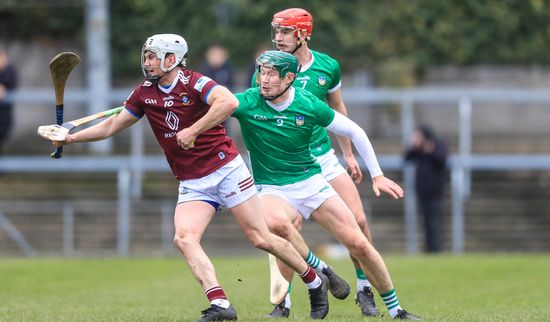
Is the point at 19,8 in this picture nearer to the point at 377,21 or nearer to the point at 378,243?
the point at 377,21

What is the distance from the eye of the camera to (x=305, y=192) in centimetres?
1094

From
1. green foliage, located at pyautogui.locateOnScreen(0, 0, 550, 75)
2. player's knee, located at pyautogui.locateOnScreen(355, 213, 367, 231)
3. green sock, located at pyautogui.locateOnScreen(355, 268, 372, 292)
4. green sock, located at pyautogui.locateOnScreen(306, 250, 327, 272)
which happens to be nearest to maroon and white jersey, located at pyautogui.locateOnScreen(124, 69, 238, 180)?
green sock, located at pyautogui.locateOnScreen(306, 250, 327, 272)

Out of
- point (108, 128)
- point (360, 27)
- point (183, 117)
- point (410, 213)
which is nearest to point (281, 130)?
point (183, 117)

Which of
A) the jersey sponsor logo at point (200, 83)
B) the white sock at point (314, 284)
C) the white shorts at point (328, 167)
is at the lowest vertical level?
the white sock at point (314, 284)

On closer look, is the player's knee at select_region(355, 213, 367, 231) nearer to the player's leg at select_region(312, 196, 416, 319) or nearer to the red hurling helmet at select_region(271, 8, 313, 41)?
the player's leg at select_region(312, 196, 416, 319)

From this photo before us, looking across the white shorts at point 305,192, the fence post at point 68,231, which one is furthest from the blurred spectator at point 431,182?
the white shorts at point 305,192

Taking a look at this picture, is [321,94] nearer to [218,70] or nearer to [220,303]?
[220,303]

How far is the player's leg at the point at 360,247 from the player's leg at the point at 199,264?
117 centimetres

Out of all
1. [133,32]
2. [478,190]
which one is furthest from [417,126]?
[133,32]

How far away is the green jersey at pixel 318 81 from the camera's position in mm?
11742

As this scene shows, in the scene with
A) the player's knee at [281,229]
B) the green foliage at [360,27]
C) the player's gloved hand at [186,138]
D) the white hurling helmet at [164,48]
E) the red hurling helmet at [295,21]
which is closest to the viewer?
the player's gloved hand at [186,138]

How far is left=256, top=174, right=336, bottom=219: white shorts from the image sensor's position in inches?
430

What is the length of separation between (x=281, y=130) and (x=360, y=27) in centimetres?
1850

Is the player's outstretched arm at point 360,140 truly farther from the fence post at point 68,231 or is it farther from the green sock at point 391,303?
the fence post at point 68,231
